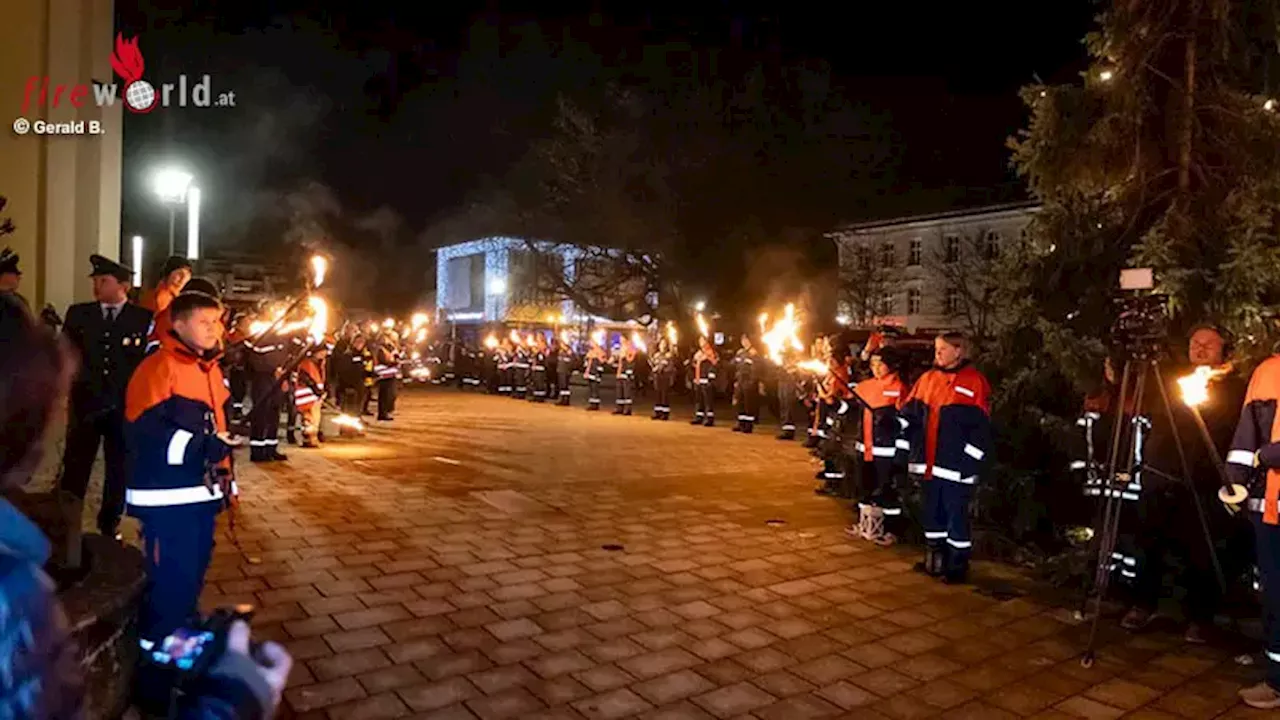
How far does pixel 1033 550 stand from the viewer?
808cm

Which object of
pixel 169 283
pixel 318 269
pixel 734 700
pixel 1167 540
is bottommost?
pixel 734 700

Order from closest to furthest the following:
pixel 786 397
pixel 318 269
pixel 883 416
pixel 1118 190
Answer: pixel 1118 190, pixel 883 416, pixel 318 269, pixel 786 397

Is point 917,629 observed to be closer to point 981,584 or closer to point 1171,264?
point 981,584

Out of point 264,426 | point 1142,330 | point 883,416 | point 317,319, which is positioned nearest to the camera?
point 1142,330

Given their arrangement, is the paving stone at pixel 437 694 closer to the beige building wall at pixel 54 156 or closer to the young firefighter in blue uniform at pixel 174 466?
the young firefighter in blue uniform at pixel 174 466

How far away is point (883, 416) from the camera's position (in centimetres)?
911

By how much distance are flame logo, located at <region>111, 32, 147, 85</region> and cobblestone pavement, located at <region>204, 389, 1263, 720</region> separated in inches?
199

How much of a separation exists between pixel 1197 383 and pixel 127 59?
1140cm

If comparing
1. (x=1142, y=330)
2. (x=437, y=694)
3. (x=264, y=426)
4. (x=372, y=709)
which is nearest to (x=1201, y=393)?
(x=1142, y=330)

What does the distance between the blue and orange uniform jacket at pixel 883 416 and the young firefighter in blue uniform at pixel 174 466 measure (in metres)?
6.49

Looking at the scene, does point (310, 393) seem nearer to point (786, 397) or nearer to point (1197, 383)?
point (786, 397)

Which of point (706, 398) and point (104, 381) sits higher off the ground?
point (104, 381)

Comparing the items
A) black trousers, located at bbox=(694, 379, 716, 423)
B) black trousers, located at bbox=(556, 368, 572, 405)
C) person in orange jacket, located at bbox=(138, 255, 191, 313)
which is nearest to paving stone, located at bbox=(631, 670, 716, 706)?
person in orange jacket, located at bbox=(138, 255, 191, 313)

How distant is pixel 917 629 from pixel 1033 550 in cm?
258
